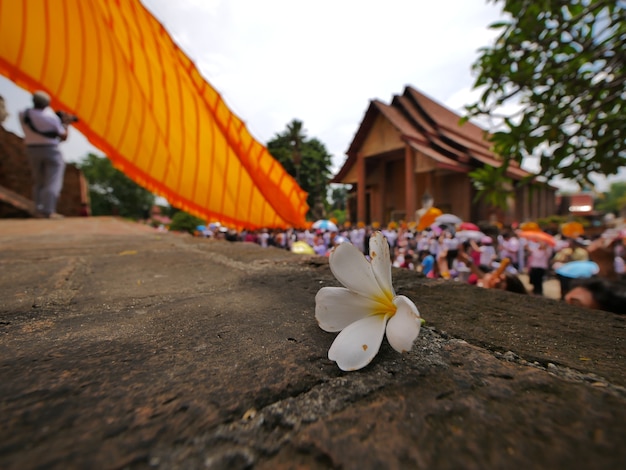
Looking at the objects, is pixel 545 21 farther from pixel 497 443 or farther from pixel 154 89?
pixel 154 89

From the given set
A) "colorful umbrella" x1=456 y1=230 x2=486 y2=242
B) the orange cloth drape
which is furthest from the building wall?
"colorful umbrella" x1=456 y1=230 x2=486 y2=242

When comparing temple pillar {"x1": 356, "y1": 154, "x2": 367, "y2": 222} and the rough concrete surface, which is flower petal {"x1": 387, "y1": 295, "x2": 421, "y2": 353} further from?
temple pillar {"x1": 356, "y1": 154, "x2": 367, "y2": 222}

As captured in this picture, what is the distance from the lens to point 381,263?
56 centimetres

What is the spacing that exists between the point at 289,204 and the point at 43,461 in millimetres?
3313

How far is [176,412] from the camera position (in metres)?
0.40

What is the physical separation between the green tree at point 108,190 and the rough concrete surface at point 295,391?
108 feet

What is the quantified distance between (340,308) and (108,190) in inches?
1391

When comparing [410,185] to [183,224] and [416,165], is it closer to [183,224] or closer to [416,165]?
[416,165]

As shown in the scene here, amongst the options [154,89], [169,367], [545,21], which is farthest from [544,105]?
[154,89]

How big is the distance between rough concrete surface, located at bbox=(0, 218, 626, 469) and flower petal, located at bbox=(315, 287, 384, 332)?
0.20 ft

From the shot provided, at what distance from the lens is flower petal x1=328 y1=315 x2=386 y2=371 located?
486 millimetres

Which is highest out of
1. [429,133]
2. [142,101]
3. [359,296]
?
[429,133]

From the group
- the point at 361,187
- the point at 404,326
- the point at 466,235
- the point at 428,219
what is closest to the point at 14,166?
the point at 428,219

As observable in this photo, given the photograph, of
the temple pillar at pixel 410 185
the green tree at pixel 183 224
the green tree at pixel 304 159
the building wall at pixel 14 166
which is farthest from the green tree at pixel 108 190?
the temple pillar at pixel 410 185
